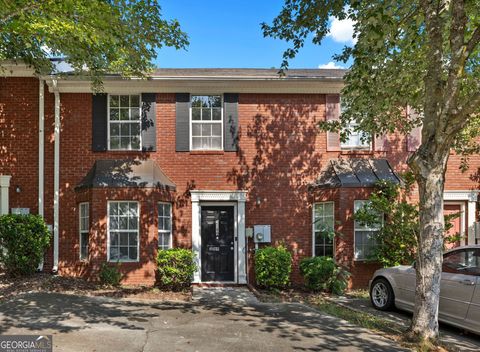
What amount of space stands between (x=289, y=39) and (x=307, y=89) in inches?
129

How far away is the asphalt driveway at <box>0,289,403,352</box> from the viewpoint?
6.02m

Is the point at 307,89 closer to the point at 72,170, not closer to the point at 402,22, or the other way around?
the point at 402,22

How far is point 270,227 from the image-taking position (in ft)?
36.9

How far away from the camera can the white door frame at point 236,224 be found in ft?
36.4

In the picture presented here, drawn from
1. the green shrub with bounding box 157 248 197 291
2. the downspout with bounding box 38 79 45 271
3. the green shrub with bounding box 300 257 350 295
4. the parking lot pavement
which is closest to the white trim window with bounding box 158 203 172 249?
the green shrub with bounding box 157 248 197 291

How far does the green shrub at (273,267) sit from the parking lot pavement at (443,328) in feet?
4.71

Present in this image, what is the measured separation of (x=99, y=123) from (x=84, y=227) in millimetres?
2854

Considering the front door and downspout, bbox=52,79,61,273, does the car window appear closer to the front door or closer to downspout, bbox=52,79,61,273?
the front door

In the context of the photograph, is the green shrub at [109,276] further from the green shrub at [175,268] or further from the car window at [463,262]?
the car window at [463,262]

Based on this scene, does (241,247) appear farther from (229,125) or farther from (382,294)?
(382,294)

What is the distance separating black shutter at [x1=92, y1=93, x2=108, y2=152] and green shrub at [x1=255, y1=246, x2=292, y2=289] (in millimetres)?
5192

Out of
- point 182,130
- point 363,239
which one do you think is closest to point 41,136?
point 182,130

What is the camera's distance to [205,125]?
1148cm

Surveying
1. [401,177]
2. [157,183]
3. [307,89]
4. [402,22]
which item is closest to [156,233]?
[157,183]
